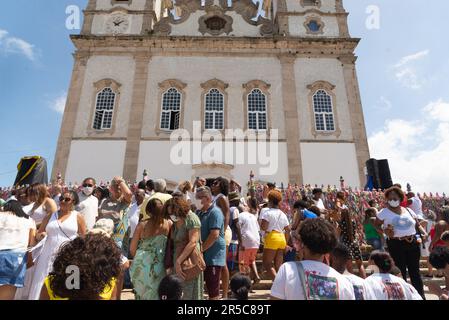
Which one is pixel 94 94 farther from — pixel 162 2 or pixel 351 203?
pixel 351 203

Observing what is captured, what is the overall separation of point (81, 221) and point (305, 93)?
16.1m

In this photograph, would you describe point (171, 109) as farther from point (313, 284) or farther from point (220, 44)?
point (313, 284)

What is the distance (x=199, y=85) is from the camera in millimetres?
18188

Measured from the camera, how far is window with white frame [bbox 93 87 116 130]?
17.4 meters

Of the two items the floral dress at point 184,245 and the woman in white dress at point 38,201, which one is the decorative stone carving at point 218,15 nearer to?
the woman in white dress at point 38,201

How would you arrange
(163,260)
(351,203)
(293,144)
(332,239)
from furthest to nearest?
(293,144)
(351,203)
(163,260)
(332,239)

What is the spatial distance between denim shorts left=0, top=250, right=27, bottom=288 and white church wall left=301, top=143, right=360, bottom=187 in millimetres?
14256

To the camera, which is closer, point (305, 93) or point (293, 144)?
point (293, 144)

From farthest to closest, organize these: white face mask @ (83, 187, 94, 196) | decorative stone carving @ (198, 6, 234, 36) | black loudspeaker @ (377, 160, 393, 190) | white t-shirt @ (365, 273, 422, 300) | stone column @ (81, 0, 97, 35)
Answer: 1. decorative stone carving @ (198, 6, 234, 36)
2. stone column @ (81, 0, 97, 35)
3. black loudspeaker @ (377, 160, 393, 190)
4. white face mask @ (83, 187, 94, 196)
5. white t-shirt @ (365, 273, 422, 300)

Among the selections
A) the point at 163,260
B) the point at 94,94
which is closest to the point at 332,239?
the point at 163,260

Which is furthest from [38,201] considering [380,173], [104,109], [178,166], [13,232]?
[380,173]

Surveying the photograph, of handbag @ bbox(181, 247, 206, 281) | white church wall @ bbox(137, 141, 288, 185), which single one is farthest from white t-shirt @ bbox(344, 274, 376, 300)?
white church wall @ bbox(137, 141, 288, 185)

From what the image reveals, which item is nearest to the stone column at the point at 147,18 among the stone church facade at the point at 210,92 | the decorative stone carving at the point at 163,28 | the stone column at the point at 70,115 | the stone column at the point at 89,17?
the stone church facade at the point at 210,92

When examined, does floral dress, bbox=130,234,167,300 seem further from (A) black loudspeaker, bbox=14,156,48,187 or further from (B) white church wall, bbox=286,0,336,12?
(B) white church wall, bbox=286,0,336,12
